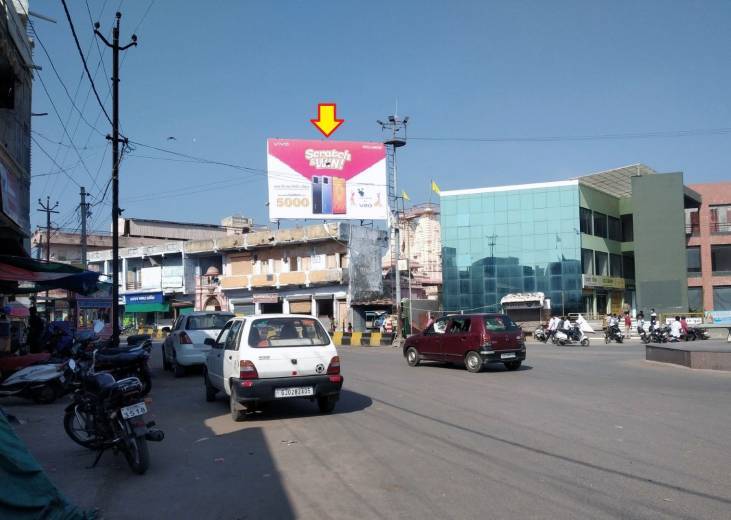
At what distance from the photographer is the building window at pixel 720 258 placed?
52.7 m

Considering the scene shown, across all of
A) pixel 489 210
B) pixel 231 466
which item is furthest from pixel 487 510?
pixel 489 210

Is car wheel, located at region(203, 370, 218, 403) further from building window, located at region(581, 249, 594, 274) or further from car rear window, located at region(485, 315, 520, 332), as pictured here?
building window, located at region(581, 249, 594, 274)

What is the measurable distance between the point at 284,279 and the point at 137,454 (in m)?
40.5

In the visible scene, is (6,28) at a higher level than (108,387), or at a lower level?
higher

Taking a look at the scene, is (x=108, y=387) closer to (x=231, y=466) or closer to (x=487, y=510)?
(x=231, y=466)

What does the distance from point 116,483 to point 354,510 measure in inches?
109

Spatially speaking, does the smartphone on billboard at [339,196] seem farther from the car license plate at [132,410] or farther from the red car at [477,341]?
the car license plate at [132,410]

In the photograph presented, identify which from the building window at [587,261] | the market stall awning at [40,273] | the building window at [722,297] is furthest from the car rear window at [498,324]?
the building window at [722,297]

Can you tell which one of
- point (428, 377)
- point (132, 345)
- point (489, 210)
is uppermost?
point (489, 210)

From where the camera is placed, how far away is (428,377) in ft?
51.8

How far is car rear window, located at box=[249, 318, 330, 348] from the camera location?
9766 millimetres

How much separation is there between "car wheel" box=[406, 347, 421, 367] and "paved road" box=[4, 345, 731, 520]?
633cm

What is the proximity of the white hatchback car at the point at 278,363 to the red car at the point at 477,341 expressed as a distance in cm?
740

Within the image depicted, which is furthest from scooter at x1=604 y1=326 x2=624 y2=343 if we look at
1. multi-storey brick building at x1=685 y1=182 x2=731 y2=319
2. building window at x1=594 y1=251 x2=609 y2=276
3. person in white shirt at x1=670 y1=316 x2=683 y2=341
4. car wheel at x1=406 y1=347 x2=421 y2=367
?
multi-storey brick building at x1=685 y1=182 x2=731 y2=319
